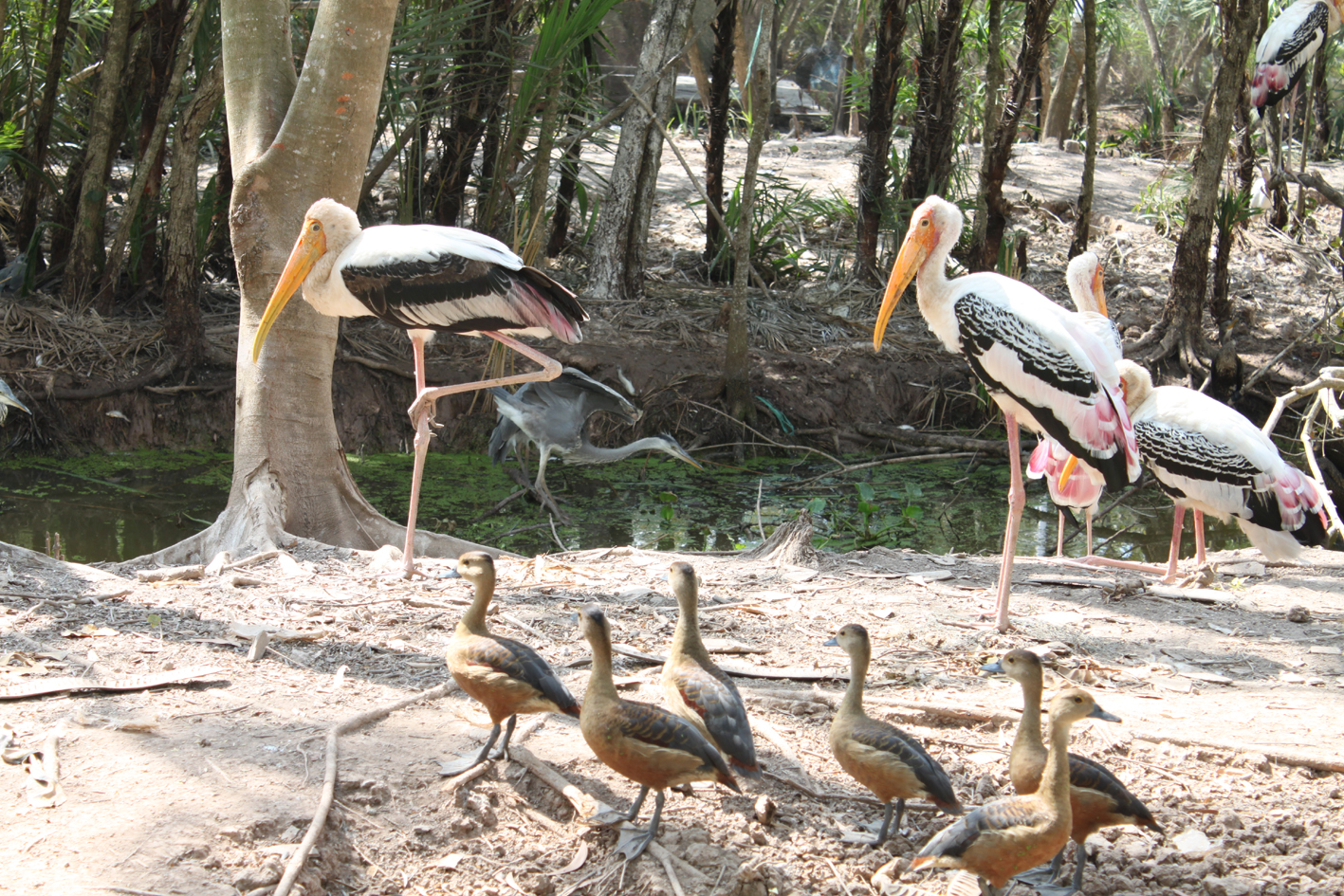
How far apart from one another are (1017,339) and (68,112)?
9.38m

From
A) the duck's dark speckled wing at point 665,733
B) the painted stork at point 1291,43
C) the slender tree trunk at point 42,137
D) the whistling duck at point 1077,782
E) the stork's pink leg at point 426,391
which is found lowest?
the whistling duck at point 1077,782

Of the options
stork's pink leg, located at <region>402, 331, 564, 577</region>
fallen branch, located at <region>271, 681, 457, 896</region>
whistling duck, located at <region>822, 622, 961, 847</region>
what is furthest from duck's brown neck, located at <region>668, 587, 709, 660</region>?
stork's pink leg, located at <region>402, 331, 564, 577</region>

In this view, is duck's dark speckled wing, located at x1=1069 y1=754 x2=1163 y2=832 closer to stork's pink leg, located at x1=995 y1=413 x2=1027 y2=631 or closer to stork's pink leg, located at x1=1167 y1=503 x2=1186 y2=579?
stork's pink leg, located at x1=995 y1=413 x2=1027 y2=631

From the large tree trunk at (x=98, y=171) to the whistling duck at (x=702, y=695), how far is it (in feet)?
25.7

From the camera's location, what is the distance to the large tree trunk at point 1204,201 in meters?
9.60

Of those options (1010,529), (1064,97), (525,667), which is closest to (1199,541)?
(1010,529)

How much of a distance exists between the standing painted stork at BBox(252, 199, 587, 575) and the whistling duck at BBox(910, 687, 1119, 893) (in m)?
3.07

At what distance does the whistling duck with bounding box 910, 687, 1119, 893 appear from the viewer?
245 cm

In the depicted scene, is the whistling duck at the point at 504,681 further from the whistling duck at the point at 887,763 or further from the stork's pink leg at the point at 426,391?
the stork's pink leg at the point at 426,391

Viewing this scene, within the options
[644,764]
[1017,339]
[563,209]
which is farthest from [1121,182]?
[644,764]

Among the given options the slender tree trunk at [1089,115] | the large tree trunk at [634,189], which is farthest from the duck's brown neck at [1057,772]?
the slender tree trunk at [1089,115]

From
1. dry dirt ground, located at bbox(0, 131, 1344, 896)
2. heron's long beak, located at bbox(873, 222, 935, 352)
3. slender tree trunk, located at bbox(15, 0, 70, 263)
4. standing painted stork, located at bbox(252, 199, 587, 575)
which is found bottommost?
dry dirt ground, located at bbox(0, 131, 1344, 896)

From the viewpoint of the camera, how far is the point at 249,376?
5418mm

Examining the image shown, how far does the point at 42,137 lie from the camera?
9.45 meters
